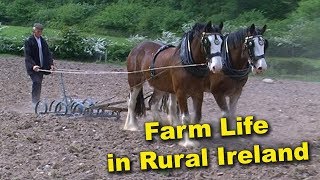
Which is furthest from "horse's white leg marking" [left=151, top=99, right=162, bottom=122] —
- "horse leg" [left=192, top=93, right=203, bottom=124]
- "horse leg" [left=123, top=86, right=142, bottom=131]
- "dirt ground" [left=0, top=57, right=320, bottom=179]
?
"horse leg" [left=192, top=93, right=203, bottom=124]

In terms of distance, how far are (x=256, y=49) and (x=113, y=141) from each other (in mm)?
2107

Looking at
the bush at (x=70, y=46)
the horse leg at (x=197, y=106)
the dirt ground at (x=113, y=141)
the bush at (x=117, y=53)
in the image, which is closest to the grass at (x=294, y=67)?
the bush at (x=117, y=53)

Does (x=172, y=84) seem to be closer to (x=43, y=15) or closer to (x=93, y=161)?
(x=93, y=161)

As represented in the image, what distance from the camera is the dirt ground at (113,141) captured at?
6719mm

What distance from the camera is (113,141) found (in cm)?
836

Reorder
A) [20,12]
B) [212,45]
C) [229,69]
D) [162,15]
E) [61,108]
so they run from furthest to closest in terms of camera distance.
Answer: [20,12], [162,15], [61,108], [229,69], [212,45]

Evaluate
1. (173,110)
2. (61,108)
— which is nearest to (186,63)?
(173,110)

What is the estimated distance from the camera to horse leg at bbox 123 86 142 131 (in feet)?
31.2

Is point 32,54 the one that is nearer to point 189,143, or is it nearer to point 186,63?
point 186,63

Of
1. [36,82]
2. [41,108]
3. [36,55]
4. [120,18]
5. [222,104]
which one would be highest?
[120,18]

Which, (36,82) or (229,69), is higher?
(229,69)

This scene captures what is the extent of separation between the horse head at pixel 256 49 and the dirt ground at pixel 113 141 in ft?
3.13

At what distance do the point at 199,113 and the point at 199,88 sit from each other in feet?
1.07

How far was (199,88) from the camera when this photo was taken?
27.2ft
